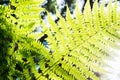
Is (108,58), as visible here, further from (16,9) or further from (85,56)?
(16,9)

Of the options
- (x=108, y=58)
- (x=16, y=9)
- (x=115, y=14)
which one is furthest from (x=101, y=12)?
(x=16, y=9)

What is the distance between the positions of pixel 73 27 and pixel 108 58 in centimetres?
15

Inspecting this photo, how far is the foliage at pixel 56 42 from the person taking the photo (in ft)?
2.45

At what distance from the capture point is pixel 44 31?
0.75 metres

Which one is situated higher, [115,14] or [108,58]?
[115,14]

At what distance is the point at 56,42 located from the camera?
80 cm

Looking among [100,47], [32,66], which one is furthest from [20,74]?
[100,47]

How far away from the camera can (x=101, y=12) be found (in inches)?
33.1

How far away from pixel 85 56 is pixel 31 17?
0.21 metres

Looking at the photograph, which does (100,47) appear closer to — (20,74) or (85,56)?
(85,56)

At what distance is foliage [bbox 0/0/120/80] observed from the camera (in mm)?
747

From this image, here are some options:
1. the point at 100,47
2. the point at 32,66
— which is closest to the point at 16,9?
the point at 32,66

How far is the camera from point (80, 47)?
0.82 m

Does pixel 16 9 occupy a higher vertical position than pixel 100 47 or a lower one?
higher
